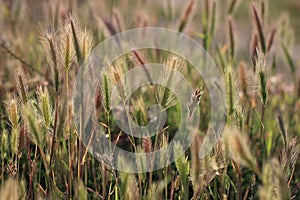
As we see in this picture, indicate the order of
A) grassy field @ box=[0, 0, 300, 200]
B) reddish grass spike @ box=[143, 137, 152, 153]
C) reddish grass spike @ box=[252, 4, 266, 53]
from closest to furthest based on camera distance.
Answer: grassy field @ box=[0, 0, 300, 200]
reddish grass spike @ box=[143, 137, 152, 153]
reddish grass spike @ box=[252, 4, 266, 53]

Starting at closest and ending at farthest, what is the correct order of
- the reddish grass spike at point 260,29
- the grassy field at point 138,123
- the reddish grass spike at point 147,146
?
the grassy field at point 138,123, the reddish grass spike at point 147,146, the reddish grass spike at point 260,29

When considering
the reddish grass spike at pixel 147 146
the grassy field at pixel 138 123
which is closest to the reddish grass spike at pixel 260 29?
the grassy field at pixel 138 123

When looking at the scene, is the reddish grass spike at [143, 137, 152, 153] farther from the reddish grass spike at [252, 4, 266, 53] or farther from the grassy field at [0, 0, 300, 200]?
the reddish grass spike at [252, 4, 266, 53]

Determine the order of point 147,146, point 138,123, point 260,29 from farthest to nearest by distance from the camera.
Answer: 1. point 260,29
2. point 138,123
3. point 147,146

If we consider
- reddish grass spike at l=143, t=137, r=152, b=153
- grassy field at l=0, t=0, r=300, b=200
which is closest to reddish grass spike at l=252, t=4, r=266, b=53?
grassy field at l=0, t=0, r=300, b=200

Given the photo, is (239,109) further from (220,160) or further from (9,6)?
(9,6)

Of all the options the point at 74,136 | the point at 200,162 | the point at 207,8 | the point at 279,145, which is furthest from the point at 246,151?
the point at 207,8

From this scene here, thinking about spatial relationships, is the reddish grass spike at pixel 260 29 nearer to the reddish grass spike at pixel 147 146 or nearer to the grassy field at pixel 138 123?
the grassy field at pixel 138 123

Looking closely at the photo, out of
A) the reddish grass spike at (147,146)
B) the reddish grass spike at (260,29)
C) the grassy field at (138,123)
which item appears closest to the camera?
the grassy field at (138,123)

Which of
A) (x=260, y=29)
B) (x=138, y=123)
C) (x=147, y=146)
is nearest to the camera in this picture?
(x=147, y=146)

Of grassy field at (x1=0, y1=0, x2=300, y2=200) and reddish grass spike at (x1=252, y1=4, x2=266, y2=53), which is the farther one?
reddish grass spike at (x1=252, y1=4, x2=266, y2=53)

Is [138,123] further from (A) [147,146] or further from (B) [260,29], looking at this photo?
(B) [260,29]

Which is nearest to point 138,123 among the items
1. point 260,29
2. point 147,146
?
point 147,146

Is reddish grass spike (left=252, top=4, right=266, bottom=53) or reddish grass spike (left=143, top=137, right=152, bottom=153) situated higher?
reddish grass spike (left=252, top=4, right=266, bottom=53)
